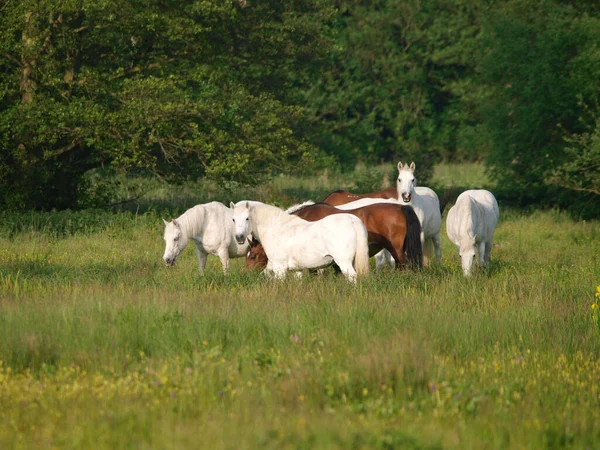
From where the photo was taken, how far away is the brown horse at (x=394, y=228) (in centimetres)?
1164

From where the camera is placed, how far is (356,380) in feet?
20.6

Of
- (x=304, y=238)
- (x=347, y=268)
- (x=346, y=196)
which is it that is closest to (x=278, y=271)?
(x=304, y=238)

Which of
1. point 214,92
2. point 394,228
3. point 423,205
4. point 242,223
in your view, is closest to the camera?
point 242,223

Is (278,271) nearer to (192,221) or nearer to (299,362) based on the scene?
(192,221)

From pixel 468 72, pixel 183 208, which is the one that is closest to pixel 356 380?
pixel 183 208

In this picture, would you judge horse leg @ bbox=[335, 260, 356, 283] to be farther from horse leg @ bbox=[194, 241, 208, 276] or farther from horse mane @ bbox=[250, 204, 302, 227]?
horse leg @ bbox=[194, 241, 208, 276]

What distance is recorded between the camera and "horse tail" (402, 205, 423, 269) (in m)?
11.6

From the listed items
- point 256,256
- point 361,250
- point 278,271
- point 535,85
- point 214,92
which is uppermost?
point 535,85

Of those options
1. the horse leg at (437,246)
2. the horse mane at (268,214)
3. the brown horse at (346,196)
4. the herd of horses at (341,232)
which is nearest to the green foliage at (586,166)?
the herd of horses at (341,232)

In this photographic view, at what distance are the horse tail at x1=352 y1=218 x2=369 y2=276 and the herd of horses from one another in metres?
0.01

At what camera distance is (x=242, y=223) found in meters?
11.1

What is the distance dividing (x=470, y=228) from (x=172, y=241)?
4366mm

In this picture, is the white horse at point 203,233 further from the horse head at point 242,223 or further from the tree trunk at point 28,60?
the tree trunk at point 28,60

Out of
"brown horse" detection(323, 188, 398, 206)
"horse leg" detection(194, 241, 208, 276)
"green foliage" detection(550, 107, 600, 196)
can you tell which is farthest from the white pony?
"green foliage" detection(550, 107, 600, 196)
